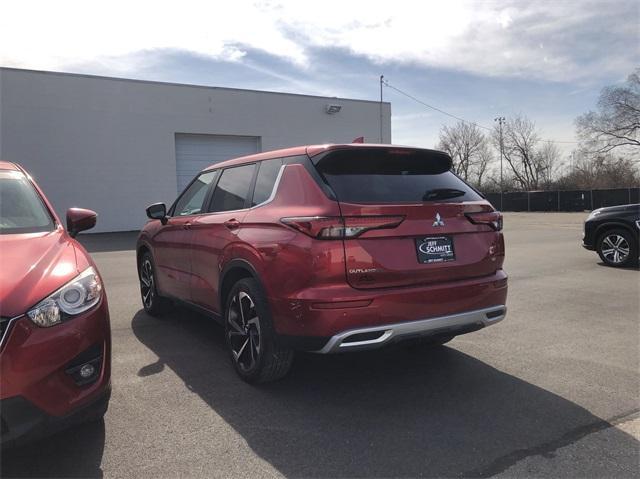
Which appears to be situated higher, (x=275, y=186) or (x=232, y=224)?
(x=275, y=186)

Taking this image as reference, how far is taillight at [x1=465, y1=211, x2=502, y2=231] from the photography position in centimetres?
377

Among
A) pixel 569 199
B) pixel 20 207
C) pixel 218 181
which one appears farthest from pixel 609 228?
pixel 569 199

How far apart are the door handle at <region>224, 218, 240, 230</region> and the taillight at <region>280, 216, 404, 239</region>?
0.87 metres

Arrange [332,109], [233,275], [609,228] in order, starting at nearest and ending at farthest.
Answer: [233,275] → [609,228] → [332,109]

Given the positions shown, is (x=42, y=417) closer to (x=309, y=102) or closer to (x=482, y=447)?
(x=482, y=447)

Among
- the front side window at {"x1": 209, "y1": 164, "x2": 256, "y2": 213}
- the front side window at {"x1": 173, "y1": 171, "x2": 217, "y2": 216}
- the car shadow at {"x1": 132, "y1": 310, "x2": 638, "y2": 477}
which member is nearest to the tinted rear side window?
the front side window at {"x1": 209, "y1": 164, "x2": 256, "y2": 213}

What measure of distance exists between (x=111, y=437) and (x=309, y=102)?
927 inches

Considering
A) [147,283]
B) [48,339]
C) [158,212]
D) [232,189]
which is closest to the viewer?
[48,339]

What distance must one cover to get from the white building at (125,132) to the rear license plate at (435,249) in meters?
20.0

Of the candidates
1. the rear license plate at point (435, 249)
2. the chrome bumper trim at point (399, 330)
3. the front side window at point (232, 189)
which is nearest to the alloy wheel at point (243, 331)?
the chrome bumper trim at point (399, 330)

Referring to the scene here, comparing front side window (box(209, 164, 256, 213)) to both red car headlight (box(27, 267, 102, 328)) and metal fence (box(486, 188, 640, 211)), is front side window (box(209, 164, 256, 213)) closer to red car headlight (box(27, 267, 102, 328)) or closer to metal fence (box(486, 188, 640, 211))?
red car headlight (box(27, 267, 102, 328))

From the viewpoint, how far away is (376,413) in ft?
11.3

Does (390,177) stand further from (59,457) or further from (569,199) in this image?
(569,199)

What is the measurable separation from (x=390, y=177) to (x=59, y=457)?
8.87 ft
